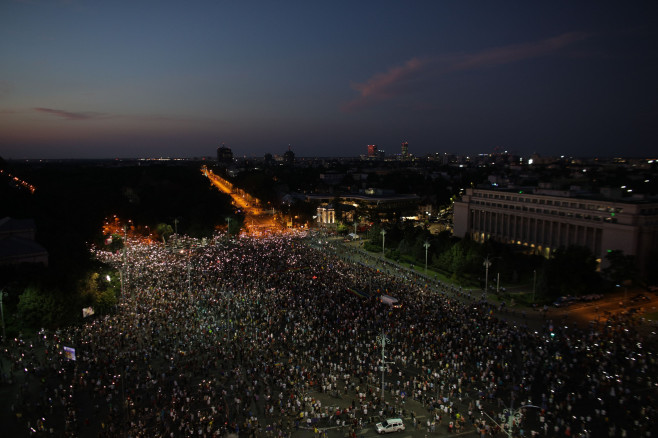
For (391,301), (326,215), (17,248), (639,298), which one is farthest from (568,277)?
(326,215)

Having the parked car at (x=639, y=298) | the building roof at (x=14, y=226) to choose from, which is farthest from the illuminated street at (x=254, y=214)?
the parked car at (x=639, y=298)

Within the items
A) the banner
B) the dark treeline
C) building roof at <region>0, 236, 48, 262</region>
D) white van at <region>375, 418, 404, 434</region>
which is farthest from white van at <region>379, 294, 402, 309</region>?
building roof at <region>0, 236, 48, 262</region>

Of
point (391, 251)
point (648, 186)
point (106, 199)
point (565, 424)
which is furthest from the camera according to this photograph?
point (648, 186)

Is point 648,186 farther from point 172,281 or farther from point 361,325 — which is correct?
point 172,281

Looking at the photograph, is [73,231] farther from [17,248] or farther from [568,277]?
[568,277]

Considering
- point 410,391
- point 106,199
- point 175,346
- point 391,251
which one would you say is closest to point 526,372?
point 410,391
